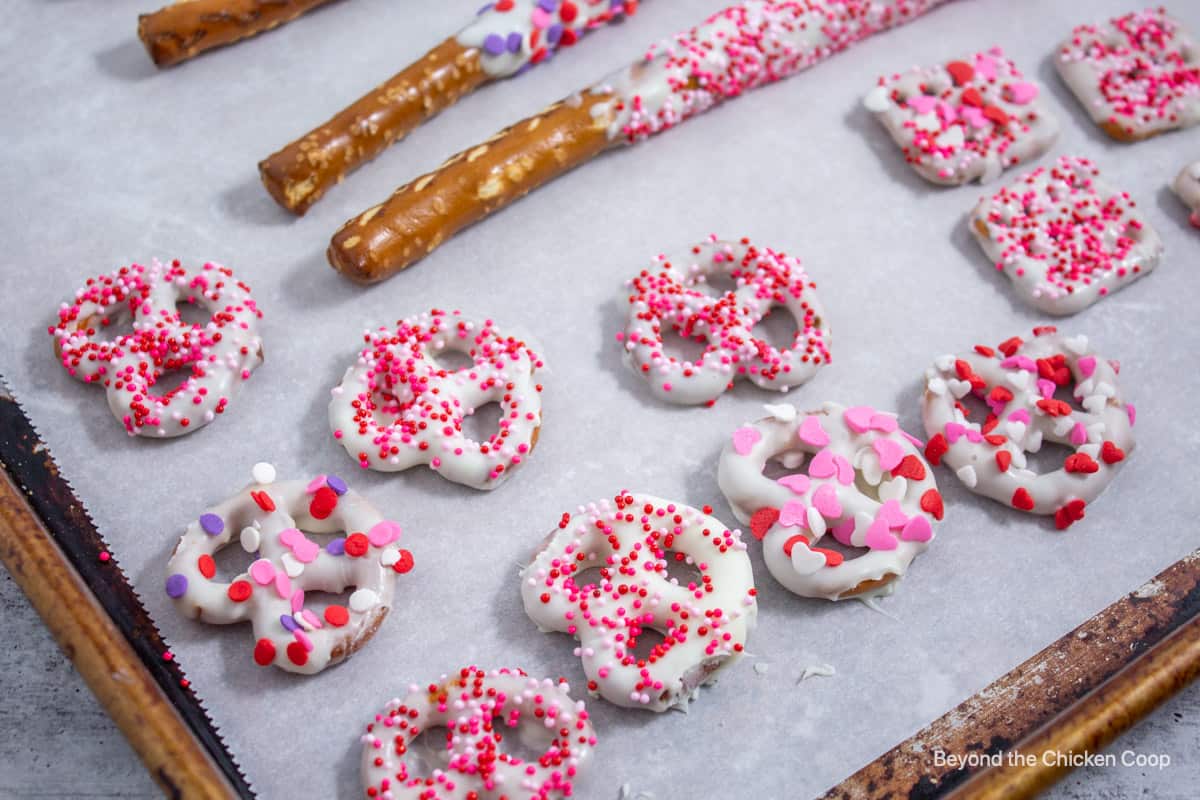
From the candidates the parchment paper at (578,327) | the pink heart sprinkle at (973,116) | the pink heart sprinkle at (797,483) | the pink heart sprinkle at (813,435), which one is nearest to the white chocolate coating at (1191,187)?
the parchment paper at (578,327)

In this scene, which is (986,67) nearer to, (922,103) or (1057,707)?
(922,103)

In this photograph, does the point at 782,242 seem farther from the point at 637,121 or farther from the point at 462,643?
the point at 462,643

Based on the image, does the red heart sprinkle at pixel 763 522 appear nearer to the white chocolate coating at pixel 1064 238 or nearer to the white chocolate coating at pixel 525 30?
the white chocolate coating at pixel 1064 238

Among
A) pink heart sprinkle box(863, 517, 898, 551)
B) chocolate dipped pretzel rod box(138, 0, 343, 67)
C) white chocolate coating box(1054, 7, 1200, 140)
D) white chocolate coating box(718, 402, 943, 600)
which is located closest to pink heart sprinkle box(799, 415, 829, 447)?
white chocolate coating box(718, 402, 943, 600)

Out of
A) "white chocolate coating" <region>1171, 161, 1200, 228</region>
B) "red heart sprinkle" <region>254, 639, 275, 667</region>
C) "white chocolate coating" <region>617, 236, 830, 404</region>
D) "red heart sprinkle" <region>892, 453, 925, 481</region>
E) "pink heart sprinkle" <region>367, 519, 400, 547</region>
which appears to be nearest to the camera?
"red heart sprinkle" <region>254, 639, 275, 667</region>

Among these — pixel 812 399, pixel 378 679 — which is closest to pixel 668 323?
pixel 812 399

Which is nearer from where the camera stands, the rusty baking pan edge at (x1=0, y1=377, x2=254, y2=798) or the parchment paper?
the rusty baking pan edge at (x1=0, y1=377, x2=254, y2=798)

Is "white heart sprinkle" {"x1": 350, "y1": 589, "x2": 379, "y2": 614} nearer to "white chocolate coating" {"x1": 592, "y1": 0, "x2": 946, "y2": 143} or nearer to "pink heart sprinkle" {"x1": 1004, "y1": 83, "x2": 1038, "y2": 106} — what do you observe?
"white chocolate coating" {"x1": 592, "y1": 0, "x2": 946, "y2": 143}
